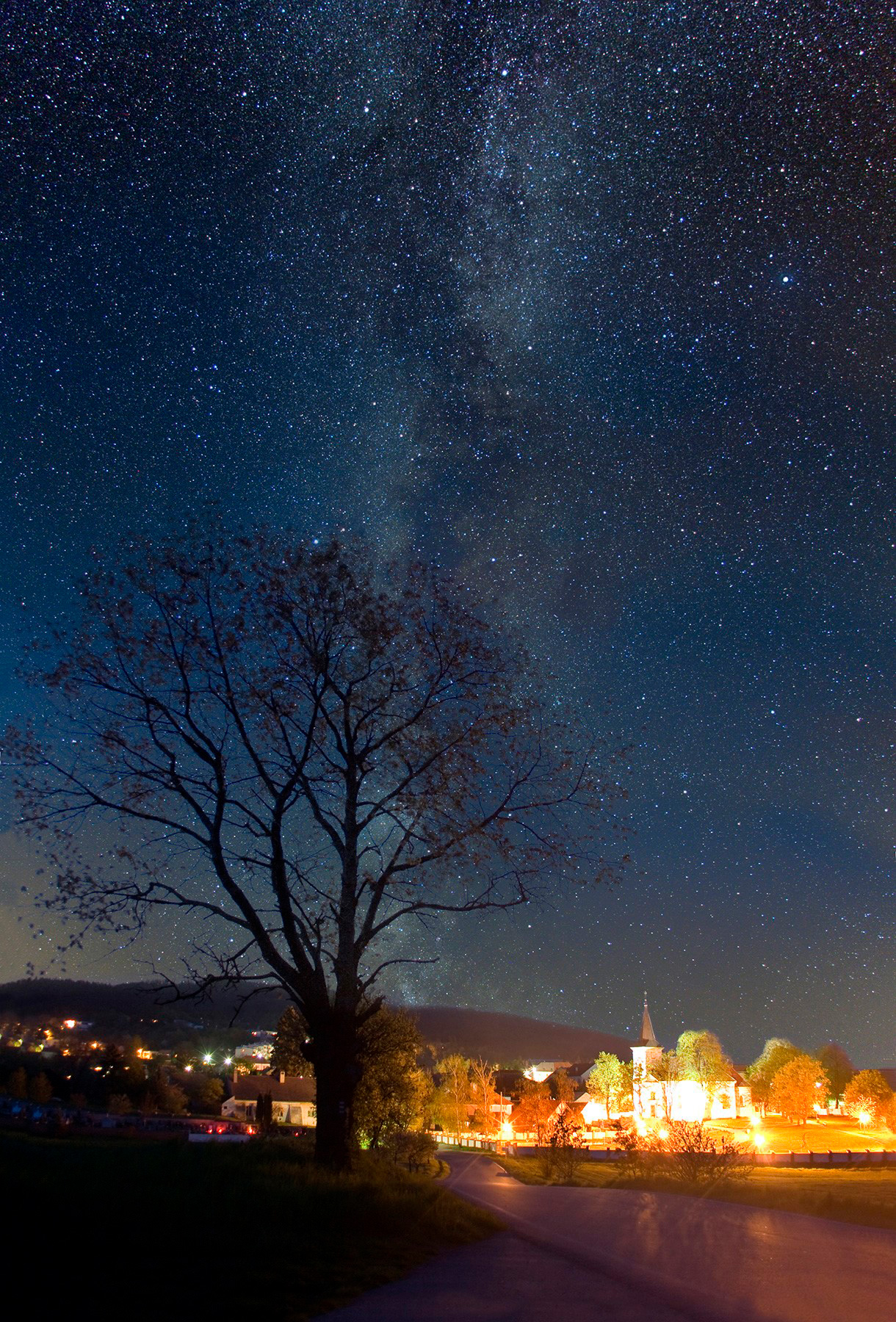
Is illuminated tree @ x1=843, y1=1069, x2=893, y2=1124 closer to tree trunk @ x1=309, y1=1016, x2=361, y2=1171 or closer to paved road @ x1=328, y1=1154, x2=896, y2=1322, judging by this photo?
paved road @ x1=328, y1=1154, x2=896, y2=1322

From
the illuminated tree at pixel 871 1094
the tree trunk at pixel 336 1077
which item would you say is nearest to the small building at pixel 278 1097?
the illuminated tree at pixel 871 1094

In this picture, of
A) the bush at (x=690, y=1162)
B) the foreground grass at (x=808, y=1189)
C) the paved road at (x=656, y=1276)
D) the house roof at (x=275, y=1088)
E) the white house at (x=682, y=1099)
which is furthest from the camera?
the white house at (x=682, y=1099)

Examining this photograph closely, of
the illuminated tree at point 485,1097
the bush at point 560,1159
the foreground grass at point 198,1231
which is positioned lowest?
the illuminated tree at point 485,1097

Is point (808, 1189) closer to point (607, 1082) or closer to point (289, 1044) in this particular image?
point (289, 1044)

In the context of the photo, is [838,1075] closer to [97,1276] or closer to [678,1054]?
[678,1054]

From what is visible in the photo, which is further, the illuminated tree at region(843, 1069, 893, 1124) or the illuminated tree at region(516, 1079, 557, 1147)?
the illuminated tree at region(843, 1069, 893, 1124)

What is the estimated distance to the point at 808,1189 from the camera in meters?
25.5

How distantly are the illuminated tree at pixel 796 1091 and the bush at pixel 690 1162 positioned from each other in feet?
250

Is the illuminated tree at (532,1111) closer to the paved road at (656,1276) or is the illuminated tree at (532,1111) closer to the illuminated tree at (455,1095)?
the illuminated tree at (455,1095)

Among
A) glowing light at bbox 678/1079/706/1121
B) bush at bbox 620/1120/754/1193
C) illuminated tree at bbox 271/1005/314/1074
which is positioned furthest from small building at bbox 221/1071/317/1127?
bush at bbox 620/1120/754/1193

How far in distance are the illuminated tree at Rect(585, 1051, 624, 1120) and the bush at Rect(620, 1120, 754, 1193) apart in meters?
88.7

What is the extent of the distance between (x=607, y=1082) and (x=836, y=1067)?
3834 cm

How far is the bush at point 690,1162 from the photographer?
87.2 feet

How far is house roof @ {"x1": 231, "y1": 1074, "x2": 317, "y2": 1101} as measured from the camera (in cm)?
8319
